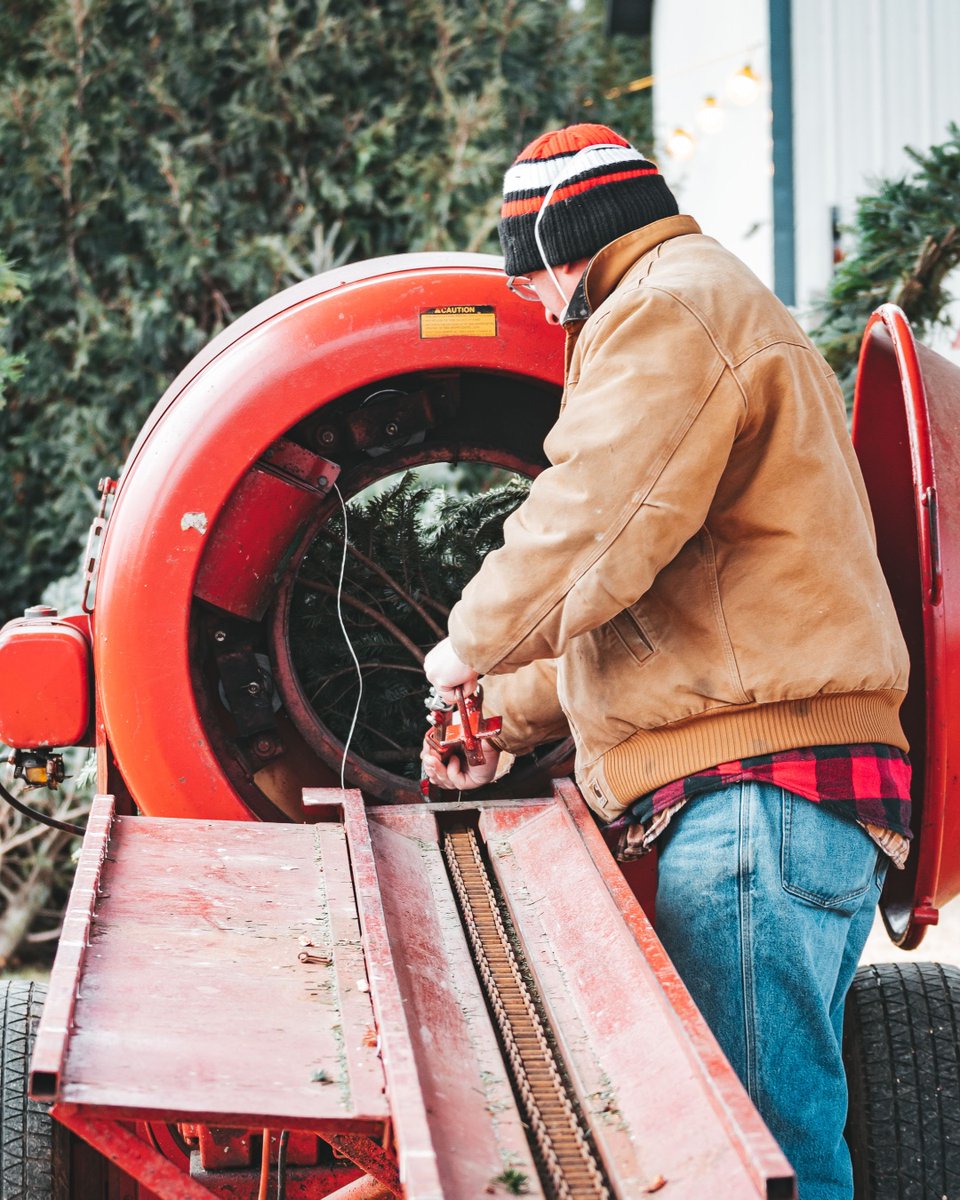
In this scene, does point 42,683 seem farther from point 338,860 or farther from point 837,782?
point 837,782

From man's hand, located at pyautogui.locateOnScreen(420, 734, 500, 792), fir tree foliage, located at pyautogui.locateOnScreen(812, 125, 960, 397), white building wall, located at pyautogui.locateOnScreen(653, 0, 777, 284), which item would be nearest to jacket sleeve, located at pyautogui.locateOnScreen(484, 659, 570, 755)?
man's hand, located at pyautogui.locateOnScreen(420, 734, 500, 792)

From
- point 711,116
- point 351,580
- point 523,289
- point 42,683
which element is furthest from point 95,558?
point 711,116

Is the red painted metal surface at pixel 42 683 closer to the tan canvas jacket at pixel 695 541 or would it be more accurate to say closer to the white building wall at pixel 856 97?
the tan canvas jacket at pixel 695 541

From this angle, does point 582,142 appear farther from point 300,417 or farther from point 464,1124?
point 464,1124

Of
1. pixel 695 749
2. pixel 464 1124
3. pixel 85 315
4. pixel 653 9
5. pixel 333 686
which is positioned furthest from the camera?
pixel 653 9

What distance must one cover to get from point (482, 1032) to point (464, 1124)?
224 millimetres

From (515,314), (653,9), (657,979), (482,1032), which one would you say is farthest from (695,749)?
(653,9)

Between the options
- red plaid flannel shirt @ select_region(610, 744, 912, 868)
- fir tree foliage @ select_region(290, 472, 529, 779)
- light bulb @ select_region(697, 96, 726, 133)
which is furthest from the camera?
light bulb @ select_region(697, 96, 726, 133)

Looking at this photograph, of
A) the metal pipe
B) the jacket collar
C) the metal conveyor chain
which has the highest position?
the jacket collar

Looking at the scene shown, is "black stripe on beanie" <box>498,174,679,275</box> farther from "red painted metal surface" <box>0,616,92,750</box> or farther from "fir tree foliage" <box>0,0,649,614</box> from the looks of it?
"fir tree foliage" <box>0,0,649,614</box>

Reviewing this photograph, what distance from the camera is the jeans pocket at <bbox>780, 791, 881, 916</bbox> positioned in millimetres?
1751

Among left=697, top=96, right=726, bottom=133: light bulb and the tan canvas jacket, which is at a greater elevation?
left=697, top=96, right=726, bottom=133: light bulb

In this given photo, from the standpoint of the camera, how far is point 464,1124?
4.58 ft

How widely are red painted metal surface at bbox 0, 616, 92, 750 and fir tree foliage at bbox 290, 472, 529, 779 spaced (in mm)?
436
